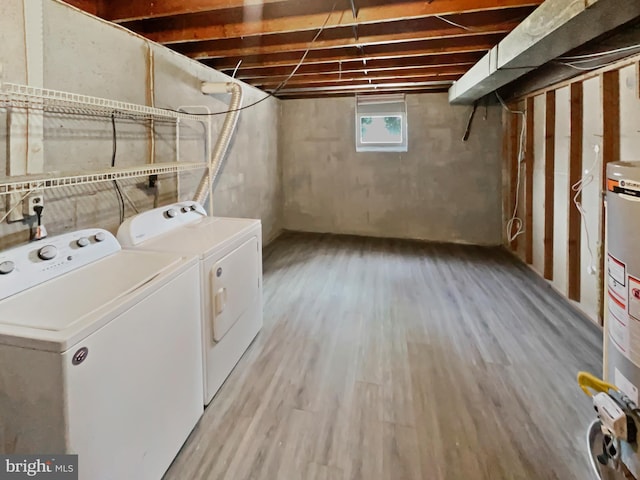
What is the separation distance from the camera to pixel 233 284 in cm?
226

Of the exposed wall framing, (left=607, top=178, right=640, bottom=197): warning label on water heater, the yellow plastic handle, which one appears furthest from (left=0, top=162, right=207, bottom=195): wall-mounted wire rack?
the exposed wall framing

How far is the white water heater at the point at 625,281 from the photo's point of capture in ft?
4.41

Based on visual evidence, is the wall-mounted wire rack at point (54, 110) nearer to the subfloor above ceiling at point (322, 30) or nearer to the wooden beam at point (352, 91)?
the subfloor above ceiling at point (322, 30)

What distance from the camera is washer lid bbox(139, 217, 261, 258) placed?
2000 millimetres

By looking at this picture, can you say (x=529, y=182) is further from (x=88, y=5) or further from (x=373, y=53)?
(x=88, y=5)

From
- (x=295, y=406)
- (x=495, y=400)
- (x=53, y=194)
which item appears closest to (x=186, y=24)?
(x=53, y=194)

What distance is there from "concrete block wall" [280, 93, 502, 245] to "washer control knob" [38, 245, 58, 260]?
462 centimetres

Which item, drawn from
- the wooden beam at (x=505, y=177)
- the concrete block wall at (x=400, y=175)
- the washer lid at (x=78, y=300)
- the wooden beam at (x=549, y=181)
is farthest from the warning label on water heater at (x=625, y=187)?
the concrete block wall at (x=400, y=175)

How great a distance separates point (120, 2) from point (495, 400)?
321cm

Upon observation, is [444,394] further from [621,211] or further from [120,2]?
[120,2]

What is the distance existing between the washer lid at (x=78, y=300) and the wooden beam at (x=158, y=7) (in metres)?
1.56

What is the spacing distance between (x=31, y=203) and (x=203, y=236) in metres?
0.83

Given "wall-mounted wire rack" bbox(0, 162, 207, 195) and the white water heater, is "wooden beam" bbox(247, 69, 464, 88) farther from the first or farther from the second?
the white water heater
